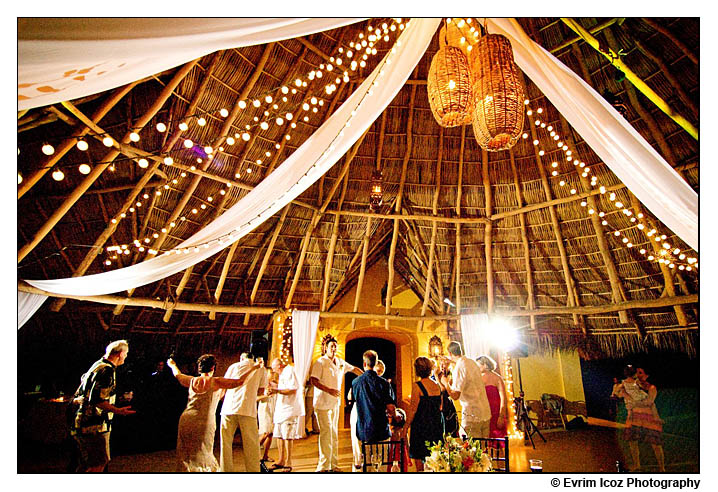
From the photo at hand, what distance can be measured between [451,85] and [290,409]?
381 centimetres

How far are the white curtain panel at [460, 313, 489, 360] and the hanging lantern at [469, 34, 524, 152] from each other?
513 cm

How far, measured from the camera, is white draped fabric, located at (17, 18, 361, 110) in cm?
193

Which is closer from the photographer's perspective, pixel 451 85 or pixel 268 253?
pixel 451 85

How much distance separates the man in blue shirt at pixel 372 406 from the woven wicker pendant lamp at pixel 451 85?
2546 millimetres

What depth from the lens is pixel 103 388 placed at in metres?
3.34

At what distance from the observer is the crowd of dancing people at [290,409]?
333 centimetres

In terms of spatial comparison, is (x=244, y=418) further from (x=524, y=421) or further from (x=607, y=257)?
(x=607, y=257)

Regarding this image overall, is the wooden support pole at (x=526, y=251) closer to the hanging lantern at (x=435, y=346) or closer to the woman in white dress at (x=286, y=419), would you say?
the hanging lantern at (x=435, y=346)

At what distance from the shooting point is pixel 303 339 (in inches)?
275

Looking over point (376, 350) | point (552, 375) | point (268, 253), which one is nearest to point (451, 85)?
point (268, 253)

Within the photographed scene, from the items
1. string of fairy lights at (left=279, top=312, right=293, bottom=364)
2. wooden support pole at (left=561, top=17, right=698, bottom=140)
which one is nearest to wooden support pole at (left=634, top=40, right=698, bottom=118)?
wooden support pole at (left=561, top=17, right=698, bottom=140)
